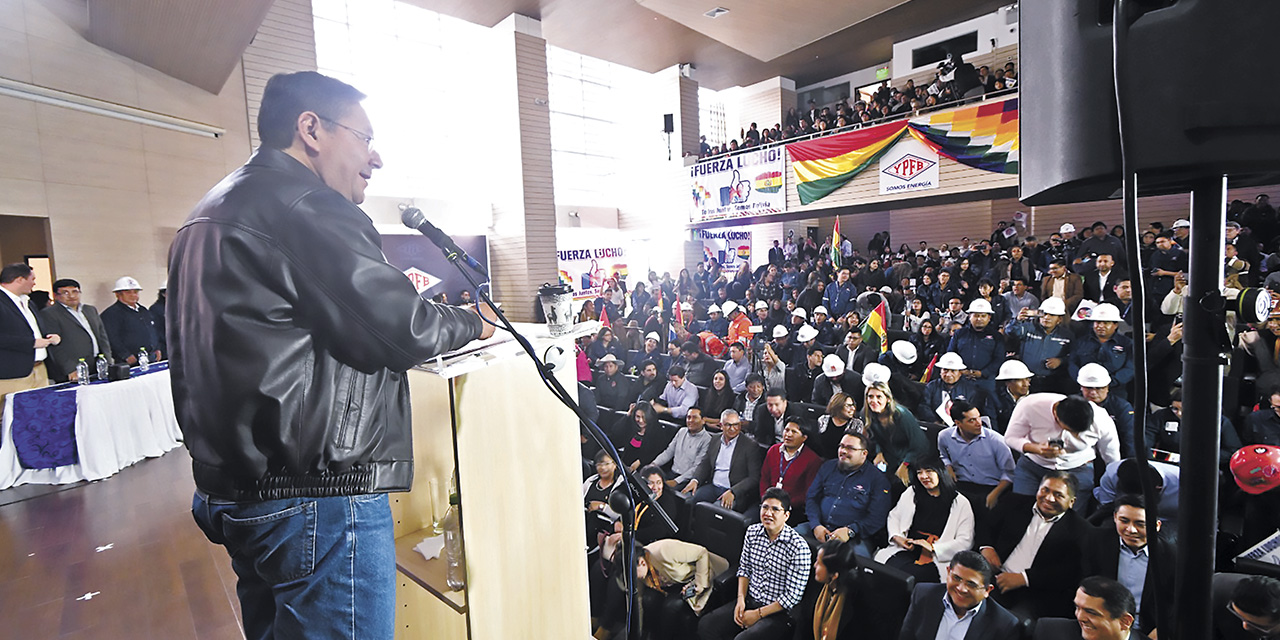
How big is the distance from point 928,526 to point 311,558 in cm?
349

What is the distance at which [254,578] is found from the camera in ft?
4.05

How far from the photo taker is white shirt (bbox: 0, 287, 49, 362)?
496 cm

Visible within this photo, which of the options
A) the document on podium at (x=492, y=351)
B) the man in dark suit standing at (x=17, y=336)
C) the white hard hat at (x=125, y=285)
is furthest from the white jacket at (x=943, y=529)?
the white hard hat at (x=125, y=285)

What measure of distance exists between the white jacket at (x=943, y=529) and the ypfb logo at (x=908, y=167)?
24.4ft

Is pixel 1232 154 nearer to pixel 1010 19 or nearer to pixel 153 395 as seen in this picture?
pixel 153 395

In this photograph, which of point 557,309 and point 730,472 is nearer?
point 557,309

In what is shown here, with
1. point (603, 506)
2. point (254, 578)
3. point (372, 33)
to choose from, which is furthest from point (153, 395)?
point (372, 33)

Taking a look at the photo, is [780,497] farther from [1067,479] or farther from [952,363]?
[952,363]

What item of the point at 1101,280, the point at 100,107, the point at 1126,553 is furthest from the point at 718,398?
the point at 100,107

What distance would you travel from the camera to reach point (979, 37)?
41.5ft

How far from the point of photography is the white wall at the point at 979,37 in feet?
40.2

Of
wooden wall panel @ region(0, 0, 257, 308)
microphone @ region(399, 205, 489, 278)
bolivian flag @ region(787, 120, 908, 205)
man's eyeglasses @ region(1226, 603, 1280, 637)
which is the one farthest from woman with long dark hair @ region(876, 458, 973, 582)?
wooden wall panel @ region(0, 0, 257, 308)

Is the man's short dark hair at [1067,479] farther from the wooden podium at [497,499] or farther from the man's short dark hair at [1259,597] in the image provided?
the wooden podium at [497,499]

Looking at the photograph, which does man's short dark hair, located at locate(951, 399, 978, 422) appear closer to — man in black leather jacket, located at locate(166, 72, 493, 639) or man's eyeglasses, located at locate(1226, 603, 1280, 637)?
man's eyeglasses, located at locate(1226, 603, 1280, 637)
